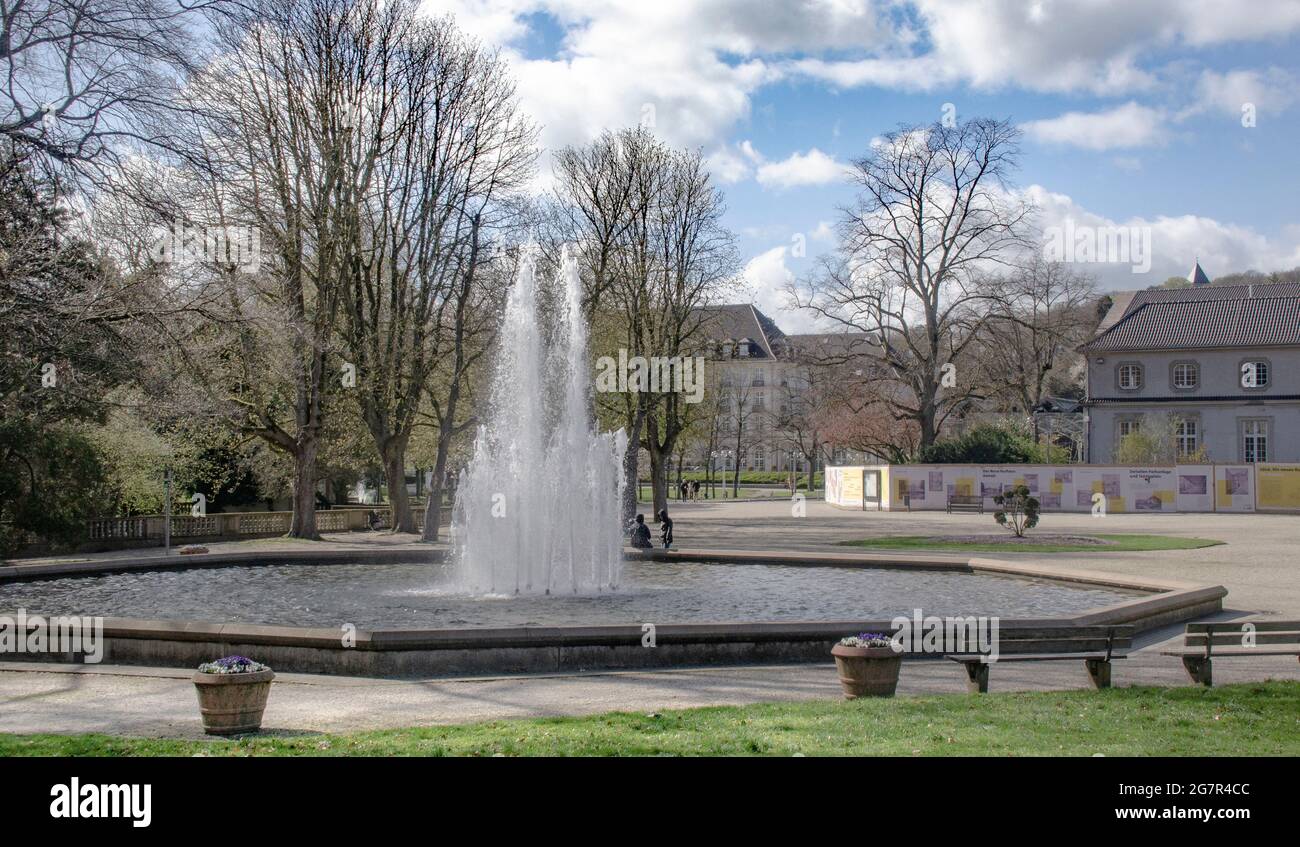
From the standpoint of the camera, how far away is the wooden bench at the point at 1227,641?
1127cm

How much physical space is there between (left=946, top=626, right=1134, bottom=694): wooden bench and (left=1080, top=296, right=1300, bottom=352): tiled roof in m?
63.4

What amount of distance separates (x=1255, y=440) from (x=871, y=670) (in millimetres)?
67207

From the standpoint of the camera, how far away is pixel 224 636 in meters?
12.6

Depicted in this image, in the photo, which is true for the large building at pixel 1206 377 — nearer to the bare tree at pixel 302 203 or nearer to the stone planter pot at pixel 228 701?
the bare tree at pixel 302 203

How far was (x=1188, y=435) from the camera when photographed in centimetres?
6869

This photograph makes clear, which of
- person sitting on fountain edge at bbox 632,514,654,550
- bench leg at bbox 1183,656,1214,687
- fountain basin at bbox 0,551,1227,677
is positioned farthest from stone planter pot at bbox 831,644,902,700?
person sitting on fountain edge at bbox 632,514,654,550

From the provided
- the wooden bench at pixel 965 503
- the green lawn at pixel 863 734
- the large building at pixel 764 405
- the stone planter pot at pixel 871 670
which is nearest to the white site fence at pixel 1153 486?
the wooden bench at pixel 965 503

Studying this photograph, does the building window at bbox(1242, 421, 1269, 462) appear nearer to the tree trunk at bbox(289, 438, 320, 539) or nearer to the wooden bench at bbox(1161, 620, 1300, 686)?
the tree trunk at bbox(289, 438, 320, 539)

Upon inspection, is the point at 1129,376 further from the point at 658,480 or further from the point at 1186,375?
the point at 658,480

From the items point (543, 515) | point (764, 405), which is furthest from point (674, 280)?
point (764, 405)

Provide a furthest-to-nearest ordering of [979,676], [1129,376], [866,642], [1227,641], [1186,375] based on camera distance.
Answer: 1. [1129,376]
2. [1186,375]
3. [1227,641]
4. [979,676]
5. [866,642]

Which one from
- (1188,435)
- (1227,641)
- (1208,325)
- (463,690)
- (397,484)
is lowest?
A: (463,690)

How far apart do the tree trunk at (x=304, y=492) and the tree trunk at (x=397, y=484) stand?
2717mm
